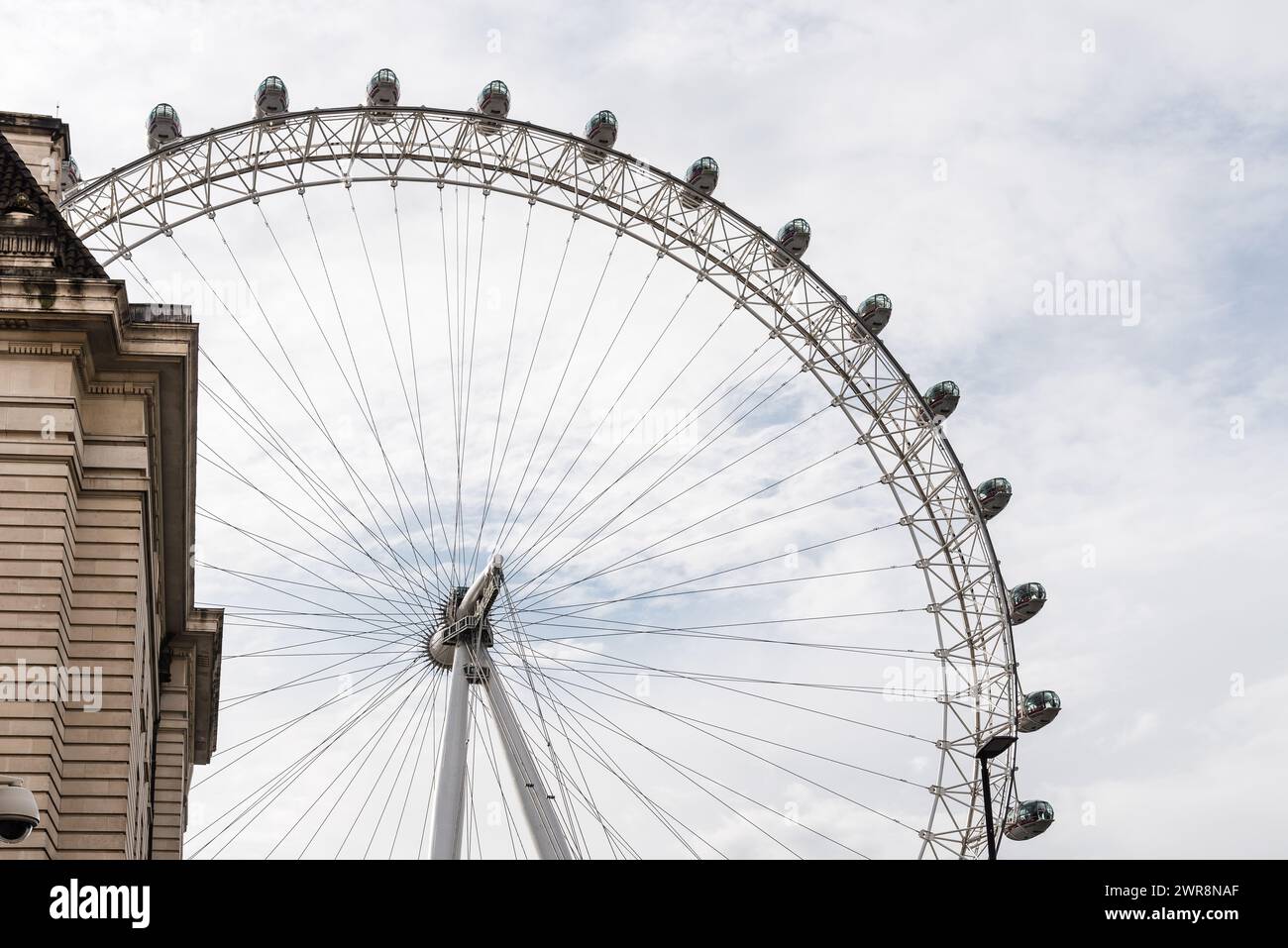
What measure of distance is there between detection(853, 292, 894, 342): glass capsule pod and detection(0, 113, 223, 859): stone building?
85.8ft

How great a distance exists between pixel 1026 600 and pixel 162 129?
94.9 feet

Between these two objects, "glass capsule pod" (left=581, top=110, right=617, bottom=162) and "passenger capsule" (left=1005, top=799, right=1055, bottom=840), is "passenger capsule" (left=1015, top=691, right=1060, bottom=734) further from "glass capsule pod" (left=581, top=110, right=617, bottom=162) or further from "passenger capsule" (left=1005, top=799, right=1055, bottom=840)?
"glass capsule pod" (left=581, top=110, right=617, bottom=162)

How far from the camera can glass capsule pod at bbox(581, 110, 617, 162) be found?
5047 cm

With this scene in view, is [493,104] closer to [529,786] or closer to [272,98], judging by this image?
[272,98]

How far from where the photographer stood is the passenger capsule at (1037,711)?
53750 millimetres

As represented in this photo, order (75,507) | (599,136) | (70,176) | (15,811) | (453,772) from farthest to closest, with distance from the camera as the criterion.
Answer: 1. (599,136)
2. (70,176)
3. (453,772)
4. (75,507)
5. (15,811)

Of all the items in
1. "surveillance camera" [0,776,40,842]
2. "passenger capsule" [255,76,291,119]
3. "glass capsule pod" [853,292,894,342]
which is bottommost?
"surveillance camera" [0,776,40,842]

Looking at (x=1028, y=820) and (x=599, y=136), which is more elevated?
(x=599, y=136)

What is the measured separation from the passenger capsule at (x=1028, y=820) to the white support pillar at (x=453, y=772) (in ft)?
69.2

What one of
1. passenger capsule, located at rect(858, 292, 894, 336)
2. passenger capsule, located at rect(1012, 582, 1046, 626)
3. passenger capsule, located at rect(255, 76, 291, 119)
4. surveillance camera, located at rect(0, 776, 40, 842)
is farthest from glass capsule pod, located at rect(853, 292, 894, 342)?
surveillance camera, located at rect(0, 776, 40, 842)

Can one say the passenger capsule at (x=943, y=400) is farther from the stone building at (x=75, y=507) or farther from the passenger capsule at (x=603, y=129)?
the stone building at (x=75, y=507)

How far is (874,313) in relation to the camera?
5438 centimetres

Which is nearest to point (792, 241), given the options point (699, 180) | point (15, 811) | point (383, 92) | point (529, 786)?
Result: point (699, 180)
